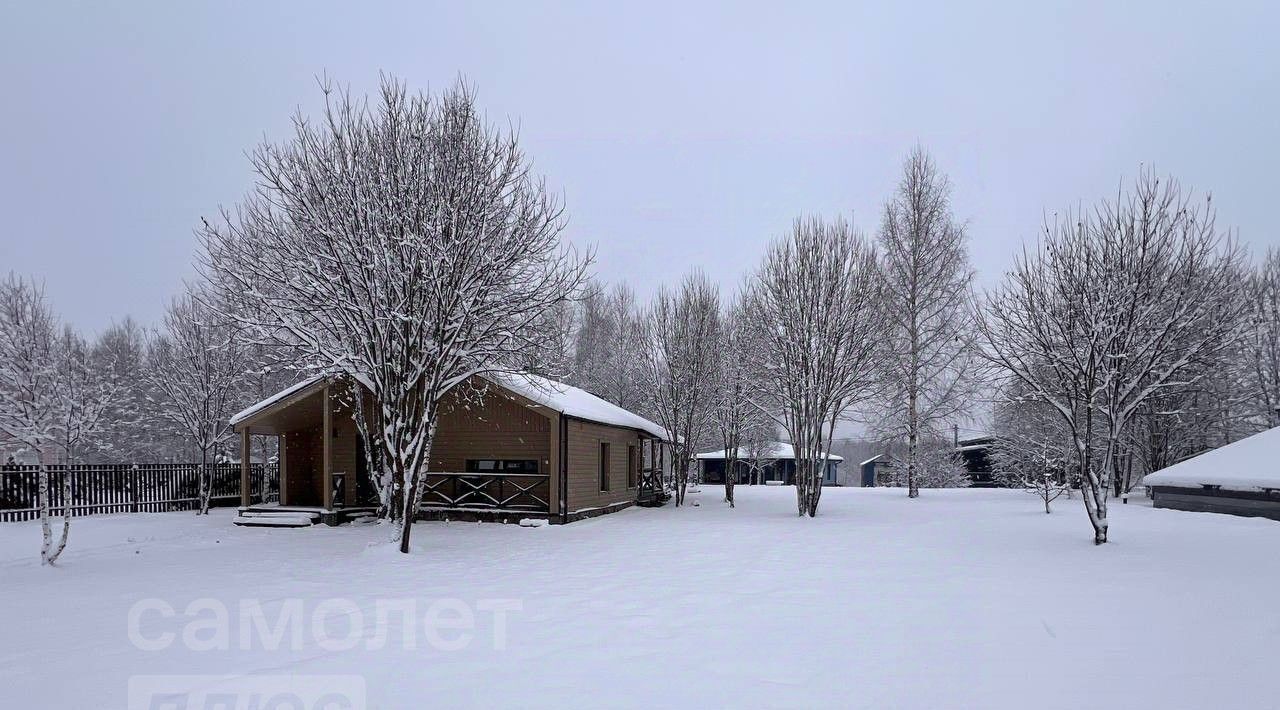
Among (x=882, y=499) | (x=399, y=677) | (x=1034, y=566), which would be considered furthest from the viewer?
(x=882, y=499)

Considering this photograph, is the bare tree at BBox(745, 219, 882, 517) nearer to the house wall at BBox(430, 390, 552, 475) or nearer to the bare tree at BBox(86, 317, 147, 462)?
the house wall at BBox(430, 390, 552, 475)

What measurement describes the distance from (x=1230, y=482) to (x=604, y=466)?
13.9m

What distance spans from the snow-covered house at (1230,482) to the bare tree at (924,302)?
685 cm

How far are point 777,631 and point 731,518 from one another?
11181 millimetres

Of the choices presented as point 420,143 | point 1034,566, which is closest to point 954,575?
point 1034,566

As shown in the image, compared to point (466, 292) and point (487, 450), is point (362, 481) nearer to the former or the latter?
point (487, 450)

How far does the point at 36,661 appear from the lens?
5270 millimetres

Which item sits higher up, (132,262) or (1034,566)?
(132,262)

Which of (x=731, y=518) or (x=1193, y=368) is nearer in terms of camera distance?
(x=731, y=518)

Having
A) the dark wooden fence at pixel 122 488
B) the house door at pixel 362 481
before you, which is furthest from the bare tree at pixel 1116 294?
the dark wooden fence at pixel 122 488

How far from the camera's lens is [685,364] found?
22.4m

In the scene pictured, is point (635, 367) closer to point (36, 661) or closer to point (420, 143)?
point (420, 143)

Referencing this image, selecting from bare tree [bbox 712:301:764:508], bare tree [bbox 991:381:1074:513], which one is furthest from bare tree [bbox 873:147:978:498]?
bare tree [bbox 712:301:764:508]

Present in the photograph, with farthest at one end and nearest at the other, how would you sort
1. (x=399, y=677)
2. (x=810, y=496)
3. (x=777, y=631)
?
1. (x=810, y=496)
2. (x=777, y=631)
3. (x=399, y=677)
